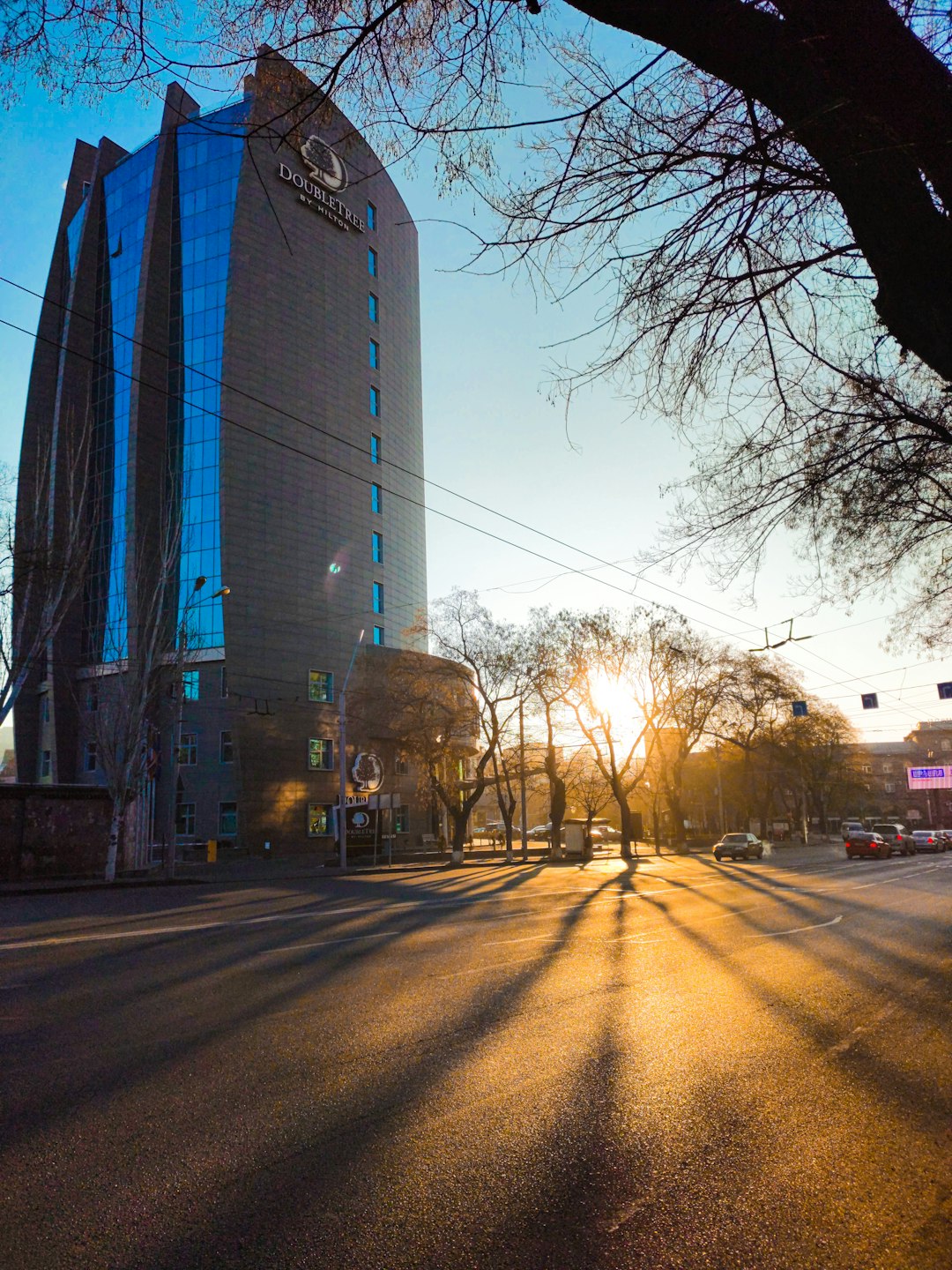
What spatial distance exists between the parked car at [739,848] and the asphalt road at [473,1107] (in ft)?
109

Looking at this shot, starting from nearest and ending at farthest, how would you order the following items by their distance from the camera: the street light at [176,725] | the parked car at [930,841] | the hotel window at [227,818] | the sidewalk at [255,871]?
the sidewalk at [255,871] → the street light at [176,725] → the parked car at [930,841] → the hotel window at [227,818]

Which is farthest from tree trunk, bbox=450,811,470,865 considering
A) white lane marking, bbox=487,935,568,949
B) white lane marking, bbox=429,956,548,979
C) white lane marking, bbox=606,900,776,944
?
white lane marking, bbox=429,956,548,979

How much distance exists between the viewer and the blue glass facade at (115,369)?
59.0 metres

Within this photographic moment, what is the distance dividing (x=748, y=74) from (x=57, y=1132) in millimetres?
5906

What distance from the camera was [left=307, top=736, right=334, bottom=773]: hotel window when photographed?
5478cm

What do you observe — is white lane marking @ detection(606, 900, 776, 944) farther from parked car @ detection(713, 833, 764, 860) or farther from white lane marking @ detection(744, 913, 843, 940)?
parked car @ detection(713, 833, 764, 860)

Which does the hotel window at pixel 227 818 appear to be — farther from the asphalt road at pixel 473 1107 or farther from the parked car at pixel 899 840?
the asphalt road at pixel 473 1107

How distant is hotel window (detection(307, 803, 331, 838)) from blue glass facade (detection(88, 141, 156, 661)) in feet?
57.5

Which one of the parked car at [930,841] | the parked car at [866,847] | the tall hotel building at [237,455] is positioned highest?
the tall hotel building at [237,455]

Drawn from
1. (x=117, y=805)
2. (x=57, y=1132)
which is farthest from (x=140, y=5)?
(x=117, y=805)

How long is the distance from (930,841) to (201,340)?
6221 cm

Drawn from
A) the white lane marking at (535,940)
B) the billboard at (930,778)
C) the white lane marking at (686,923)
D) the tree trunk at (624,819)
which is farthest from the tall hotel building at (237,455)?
the billboard at (930,778)

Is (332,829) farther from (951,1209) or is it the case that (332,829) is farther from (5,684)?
(951,1209)

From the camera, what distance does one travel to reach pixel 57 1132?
385cm
